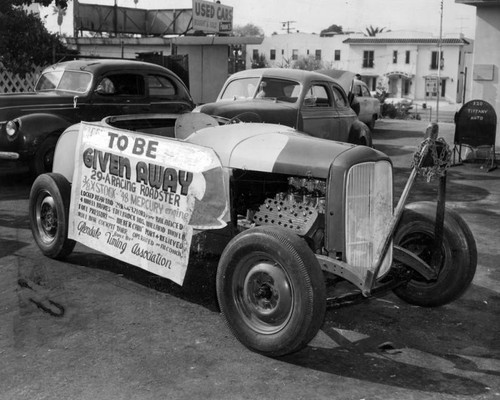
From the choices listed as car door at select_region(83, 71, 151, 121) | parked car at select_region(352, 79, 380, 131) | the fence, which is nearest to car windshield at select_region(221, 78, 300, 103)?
car door at select_region(83, 71, 151, 121)

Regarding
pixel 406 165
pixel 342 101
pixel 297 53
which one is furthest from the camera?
pixel 297 53

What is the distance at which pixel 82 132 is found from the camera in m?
5.63

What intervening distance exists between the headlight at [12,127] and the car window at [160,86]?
2260 millimetres

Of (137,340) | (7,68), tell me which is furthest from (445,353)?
(7,68)

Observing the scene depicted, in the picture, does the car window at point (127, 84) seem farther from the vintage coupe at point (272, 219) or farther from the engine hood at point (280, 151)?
the engine hood at point (280, 151)

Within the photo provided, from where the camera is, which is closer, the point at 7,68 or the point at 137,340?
the point at 137,340

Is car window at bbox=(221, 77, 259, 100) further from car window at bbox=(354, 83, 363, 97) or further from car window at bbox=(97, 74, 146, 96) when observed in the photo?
car window at bbox=(354, 83, 363, 97)

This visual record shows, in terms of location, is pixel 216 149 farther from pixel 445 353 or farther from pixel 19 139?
pixel 19 139

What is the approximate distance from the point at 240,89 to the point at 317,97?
1303 mm

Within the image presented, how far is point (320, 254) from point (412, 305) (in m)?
1.07

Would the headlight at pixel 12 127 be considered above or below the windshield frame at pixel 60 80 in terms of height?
below

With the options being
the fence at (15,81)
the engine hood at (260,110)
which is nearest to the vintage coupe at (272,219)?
the engine hood at (260,110)

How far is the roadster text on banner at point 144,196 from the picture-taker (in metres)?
4.55

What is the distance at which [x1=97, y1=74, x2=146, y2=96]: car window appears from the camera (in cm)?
1058
